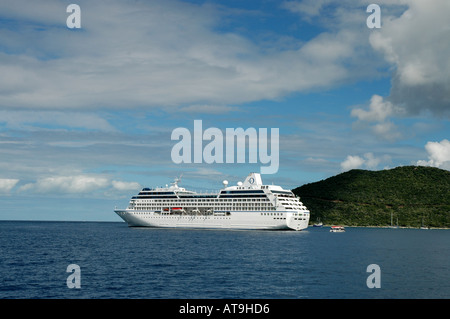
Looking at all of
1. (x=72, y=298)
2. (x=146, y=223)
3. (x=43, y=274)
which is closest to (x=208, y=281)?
(x=72, y=298)

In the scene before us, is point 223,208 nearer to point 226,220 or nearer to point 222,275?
point 226,220

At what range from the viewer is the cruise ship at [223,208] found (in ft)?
433

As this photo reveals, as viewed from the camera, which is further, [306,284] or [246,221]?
[246,221]

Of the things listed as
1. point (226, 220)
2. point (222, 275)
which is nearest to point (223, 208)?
point (226, 220)

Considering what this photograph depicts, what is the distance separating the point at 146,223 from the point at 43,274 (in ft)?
360

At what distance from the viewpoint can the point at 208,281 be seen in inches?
1751

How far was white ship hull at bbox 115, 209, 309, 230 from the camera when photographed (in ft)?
429

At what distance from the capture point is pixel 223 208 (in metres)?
142
